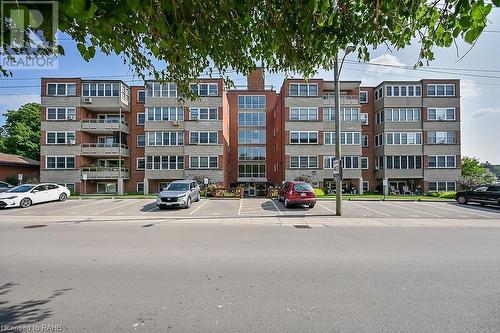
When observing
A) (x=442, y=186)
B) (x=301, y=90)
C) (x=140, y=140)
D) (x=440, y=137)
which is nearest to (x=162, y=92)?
(x=140, y=140)

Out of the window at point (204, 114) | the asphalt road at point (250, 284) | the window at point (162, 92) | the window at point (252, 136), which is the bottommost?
the asphalt road at point (250, 284)

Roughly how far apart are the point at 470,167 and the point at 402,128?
35.6 meters

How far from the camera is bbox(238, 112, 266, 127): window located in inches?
1594

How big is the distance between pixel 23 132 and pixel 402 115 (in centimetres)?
5316

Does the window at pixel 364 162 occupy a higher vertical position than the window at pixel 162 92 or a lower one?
lower

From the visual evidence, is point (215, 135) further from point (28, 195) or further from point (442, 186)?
point (442, 186)

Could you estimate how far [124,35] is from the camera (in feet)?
14.8

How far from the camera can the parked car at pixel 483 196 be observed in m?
20.2

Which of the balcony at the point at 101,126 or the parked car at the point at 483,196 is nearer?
the parked car at the point at 483,196

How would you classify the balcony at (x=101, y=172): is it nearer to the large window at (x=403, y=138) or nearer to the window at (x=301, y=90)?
the window at (x=301, y=90)

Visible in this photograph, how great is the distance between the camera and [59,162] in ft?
107

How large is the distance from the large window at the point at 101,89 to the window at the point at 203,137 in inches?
400

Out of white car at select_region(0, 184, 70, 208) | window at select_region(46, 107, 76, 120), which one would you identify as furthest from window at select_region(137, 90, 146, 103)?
white car at select_region(0, 184, 70, 208)

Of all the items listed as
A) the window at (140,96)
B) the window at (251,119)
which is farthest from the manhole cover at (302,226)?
the window at (140,96)
